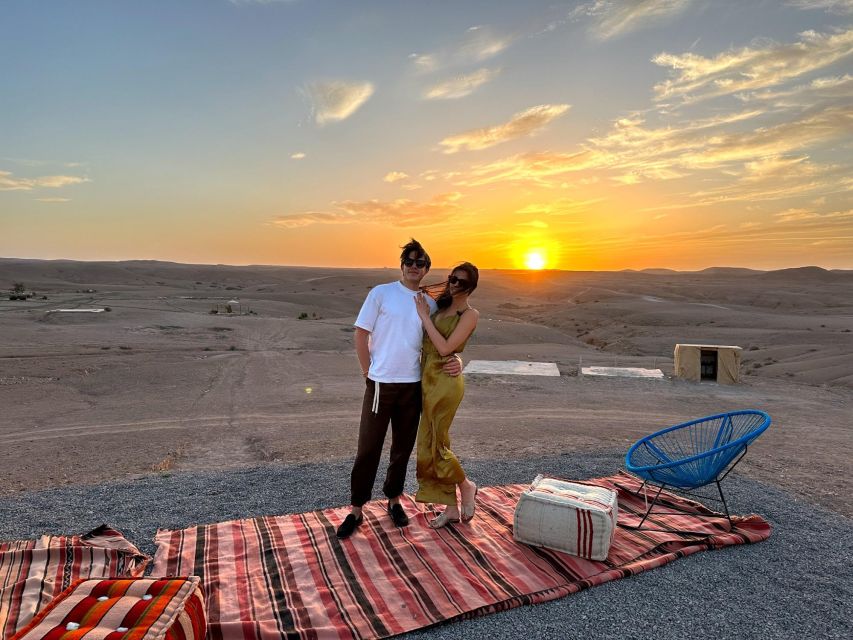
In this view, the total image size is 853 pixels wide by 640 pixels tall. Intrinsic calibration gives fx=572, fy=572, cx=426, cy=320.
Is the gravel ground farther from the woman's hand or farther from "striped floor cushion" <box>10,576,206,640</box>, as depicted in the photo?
the woman's hand

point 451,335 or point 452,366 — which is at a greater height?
point 451,335

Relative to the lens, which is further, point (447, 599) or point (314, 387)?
point (314, 387)

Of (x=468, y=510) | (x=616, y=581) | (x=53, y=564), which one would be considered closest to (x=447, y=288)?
(x=468, y=510)

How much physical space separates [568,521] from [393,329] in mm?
1931

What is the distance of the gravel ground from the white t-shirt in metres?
1.74

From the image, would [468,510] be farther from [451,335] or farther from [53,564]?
[53,564]

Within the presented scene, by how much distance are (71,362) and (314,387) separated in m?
6.45

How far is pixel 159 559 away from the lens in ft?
13.6

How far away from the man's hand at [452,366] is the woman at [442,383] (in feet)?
0.11

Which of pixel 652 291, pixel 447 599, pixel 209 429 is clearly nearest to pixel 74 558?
pixel 447 599

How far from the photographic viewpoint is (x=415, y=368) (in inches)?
173

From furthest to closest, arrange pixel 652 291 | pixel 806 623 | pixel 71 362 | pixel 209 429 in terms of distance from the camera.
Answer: pixel 652 291 < pixel 71 362 < pixel 209 429 < pixel 806 623

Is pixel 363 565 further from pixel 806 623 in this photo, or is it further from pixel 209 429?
pixel 209 429

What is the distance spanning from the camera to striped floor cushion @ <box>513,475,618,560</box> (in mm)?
4164
